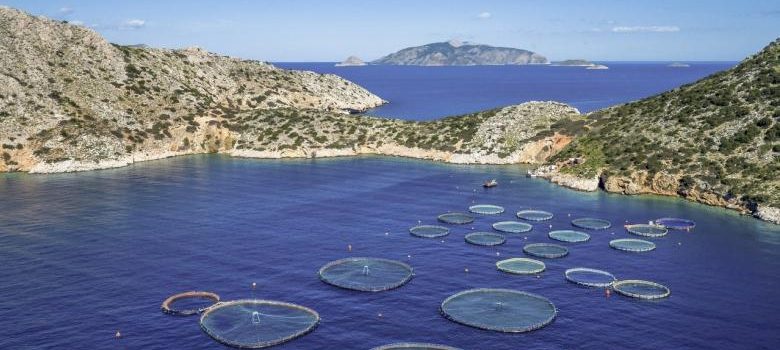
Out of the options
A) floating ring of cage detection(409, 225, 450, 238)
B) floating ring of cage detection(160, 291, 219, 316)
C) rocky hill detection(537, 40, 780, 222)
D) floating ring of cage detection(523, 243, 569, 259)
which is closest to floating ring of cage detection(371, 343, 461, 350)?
floating ring of cage detection(160, 291, 219, 316)

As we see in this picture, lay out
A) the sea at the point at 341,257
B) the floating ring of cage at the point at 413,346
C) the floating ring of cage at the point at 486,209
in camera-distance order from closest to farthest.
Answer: the floating ring of cage at the point at 413,346 < the sea at the point at 341,257 < the floating ring of cage at the point at 486,209

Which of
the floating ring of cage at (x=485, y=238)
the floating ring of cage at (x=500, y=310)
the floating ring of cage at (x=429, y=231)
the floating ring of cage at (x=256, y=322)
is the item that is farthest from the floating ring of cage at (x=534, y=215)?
the floating ring of cage at (x=256, y=322)

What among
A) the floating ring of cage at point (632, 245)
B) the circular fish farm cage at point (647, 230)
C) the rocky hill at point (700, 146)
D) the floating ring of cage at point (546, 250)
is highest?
the rocky hill at point (700, 146)

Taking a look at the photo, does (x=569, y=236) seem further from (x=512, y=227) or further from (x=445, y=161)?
(x=445, y=161)

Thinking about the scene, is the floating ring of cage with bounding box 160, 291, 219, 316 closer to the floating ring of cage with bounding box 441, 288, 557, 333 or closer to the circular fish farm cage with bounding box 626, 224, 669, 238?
the floating ring of cage with bounding box 441, 288, 557, 333

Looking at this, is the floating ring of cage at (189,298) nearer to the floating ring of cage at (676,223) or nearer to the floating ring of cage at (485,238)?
the floating ring of cage at (485,238)

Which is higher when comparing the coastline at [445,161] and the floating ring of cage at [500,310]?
the coastline at [445,161]
